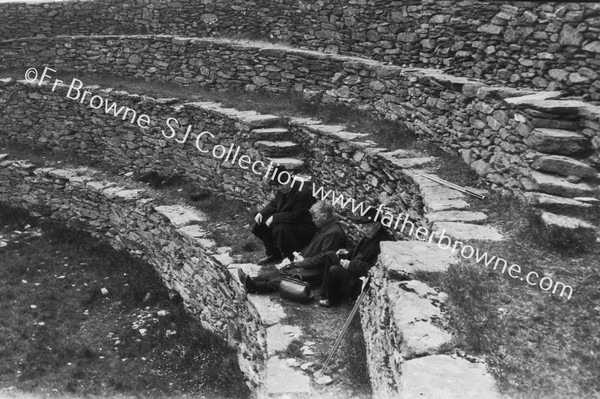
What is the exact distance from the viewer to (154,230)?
37.9 ft

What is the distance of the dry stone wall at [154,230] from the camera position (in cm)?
840

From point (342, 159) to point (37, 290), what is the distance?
6.27m

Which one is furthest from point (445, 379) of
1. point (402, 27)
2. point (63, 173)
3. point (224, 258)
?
point (63, 173)

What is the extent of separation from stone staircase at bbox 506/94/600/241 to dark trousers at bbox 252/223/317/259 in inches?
136

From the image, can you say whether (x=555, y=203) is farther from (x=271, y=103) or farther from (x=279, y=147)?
(x=271, y=103)

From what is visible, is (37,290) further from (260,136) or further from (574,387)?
(574,387)

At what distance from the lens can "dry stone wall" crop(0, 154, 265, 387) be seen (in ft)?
27.6

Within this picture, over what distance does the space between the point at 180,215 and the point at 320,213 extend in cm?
372

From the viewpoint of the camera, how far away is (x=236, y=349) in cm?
846

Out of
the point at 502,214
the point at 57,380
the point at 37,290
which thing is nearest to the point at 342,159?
the point at 502,214

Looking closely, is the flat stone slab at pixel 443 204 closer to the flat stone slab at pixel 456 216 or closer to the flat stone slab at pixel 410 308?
the flat stone slab at pixel 456 216

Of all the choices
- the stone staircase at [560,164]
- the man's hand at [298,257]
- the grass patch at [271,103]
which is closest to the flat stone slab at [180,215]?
the grass patch at [271,103]

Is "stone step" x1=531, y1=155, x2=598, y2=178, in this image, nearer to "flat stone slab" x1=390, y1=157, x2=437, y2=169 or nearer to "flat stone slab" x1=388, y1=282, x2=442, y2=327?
"flat stone slab" x1=390, y1=157, x2=437, y2=169

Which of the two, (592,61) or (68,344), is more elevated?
(592,61)
